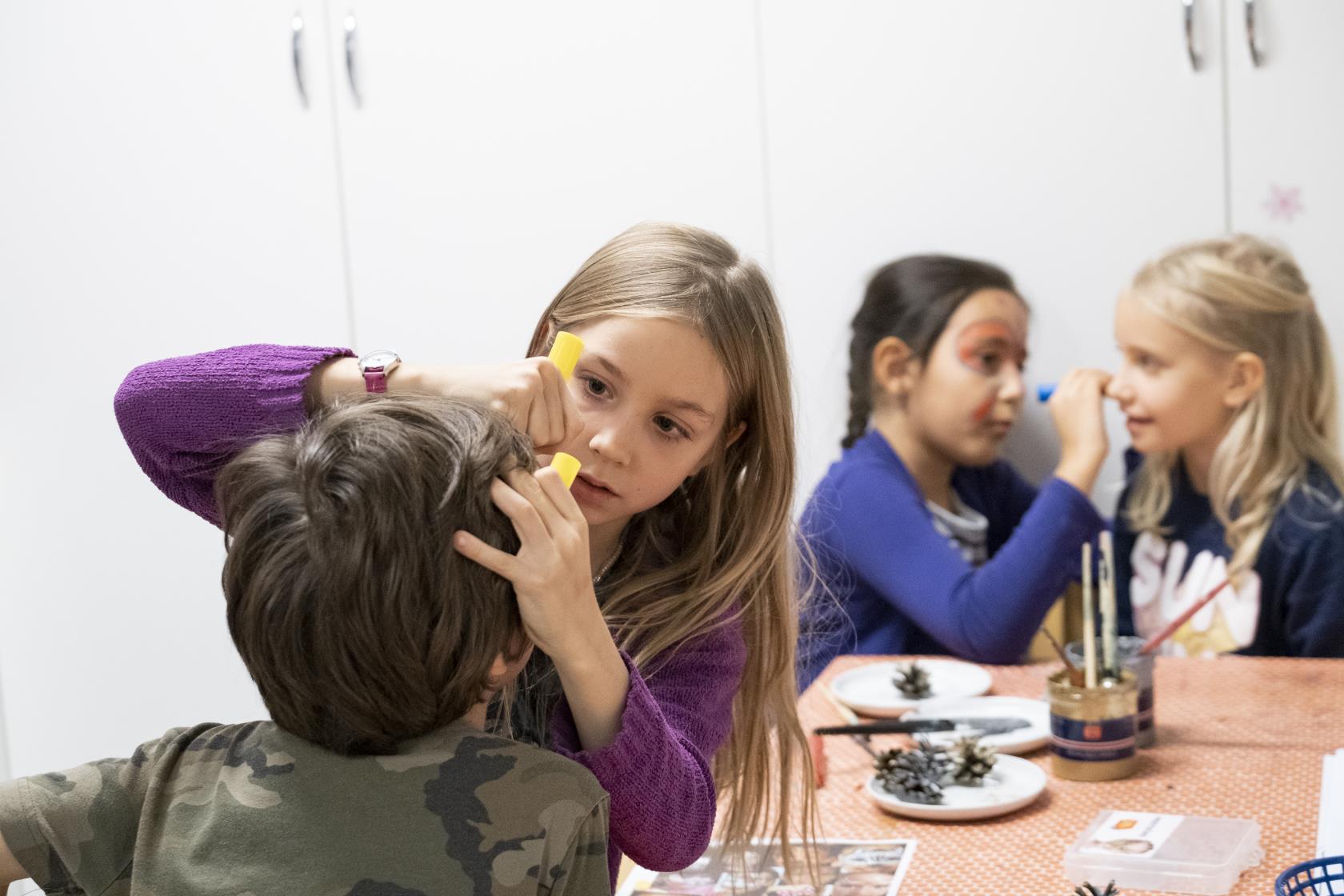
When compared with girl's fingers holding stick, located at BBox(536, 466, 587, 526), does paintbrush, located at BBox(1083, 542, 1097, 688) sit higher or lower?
lower

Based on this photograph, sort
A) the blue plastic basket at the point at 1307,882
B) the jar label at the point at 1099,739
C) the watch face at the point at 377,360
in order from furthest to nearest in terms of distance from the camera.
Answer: the jar label at the point at 1099,739 < the watch face at the point at 377,360 < the blue plastic basket at the point at 1307,882

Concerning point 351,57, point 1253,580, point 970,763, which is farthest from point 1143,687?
point 351,57

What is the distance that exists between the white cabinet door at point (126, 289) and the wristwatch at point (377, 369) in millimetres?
1540

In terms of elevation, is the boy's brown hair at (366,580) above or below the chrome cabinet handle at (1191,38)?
below

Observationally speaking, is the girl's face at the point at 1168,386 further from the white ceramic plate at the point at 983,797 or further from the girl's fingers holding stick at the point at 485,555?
the girl's fingers holding stick at the point at 485,555

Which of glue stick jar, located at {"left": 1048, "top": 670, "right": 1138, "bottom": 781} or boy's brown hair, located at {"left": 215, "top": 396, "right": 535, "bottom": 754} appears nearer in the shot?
boy's brown hair, located at {"left": 215, "top": 396, "right": 535, "bottom": 754}

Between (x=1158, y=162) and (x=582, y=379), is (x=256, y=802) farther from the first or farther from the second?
(x=1158, y=162)

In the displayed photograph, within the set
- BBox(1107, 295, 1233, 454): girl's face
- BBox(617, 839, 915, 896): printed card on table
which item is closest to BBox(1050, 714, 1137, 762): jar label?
BBox(617, 839, 915, 896): printed card on table

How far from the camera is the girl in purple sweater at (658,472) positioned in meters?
0.93

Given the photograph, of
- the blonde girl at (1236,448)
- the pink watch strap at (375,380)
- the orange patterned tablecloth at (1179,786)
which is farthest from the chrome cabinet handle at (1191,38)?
the pink watch strap at (375,380)

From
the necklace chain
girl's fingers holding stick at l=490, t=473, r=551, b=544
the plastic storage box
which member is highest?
girl's fingers holding stick at l=490, t=473, r=551, b=544

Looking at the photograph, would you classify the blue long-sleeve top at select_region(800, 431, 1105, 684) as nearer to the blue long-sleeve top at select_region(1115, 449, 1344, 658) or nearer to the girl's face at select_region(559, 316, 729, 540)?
the blue long-sleeve top at select_region(1115, 449, 1344, 658)

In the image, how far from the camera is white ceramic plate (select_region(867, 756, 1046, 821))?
1.22 metres

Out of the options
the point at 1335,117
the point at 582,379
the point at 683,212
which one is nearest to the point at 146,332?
the point at 683,212
